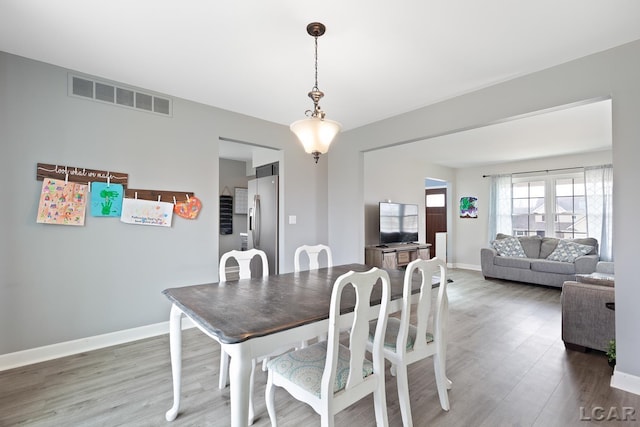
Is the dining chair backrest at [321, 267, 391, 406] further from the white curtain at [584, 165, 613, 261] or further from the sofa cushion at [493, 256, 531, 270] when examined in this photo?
the white curtain at [584, 165, 613, 261]

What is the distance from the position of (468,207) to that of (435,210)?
3.40 ft

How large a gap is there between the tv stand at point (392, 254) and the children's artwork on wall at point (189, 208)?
2816 mm

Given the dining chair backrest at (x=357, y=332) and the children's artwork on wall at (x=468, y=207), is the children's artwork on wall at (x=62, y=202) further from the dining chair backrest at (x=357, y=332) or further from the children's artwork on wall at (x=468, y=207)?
the children's artwork on wall at (x=468, y=207)

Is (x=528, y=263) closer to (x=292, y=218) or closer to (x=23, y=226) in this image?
(x=292, y=218)

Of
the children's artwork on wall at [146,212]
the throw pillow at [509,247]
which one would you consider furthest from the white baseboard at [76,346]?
the throw pillow at [509,247]

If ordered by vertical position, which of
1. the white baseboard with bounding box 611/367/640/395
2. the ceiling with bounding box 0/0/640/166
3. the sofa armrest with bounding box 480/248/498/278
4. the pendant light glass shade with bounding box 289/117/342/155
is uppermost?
the ceiling with bounding box 0/0/640/166

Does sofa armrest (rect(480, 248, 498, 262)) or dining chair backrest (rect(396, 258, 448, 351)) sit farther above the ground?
dining chair backrest (rect(396, 258, 448, 351))

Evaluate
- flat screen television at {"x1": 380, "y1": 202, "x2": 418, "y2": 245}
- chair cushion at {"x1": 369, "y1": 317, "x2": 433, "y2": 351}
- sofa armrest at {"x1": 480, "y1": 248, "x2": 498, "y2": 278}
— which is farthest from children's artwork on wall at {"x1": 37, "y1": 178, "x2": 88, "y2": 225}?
sofa armrest at {"x1": 480, "y1": 248, "x2": 498, "y2": 278}

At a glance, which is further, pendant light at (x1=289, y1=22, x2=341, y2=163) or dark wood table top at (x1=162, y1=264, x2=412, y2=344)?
pendant light at (x1=289, y1=22, x2=341, y2=163)

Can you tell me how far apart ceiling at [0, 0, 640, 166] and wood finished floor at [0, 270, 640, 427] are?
258cm

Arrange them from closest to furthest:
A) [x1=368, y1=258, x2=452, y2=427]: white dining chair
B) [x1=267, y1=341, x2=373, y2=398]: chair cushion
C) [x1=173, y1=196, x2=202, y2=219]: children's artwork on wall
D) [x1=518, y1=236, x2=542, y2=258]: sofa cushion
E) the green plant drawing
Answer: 1. [x1=267, y1=341, x2=373, y2=398]: chair cushion
2. [x1=368, y1=258, x2=452, y2=427]: white dining chair
3. the green plant drawing
4. [x1=173, y1=196, x2=202, y2=219]: children's artwork on wall
5. [x1=518, y1=236, x2=542, y2=258]: sofa cushion

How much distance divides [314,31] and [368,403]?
102 inches

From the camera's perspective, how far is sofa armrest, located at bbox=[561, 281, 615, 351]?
2656 mm

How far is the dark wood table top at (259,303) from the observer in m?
1.39
